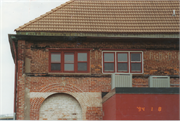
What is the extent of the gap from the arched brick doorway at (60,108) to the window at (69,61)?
1.62m

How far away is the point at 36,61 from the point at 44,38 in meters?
1.48

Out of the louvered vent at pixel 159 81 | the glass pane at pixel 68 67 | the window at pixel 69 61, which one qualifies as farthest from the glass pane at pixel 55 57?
the louvered vent at pixel 159 81

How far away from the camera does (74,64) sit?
2217cm

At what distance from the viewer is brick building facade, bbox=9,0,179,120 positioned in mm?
21391

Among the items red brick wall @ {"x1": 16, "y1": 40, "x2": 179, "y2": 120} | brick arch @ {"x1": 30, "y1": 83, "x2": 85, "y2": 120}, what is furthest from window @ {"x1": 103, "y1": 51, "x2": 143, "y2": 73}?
brick arch @ {"x1": 30, "y1": 83, "x2": 85, "y2": 120}

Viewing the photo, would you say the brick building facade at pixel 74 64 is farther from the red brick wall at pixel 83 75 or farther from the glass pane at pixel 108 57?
the glass pane at pixel 108 57

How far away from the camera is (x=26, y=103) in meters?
21.1

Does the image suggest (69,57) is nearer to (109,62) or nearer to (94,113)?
(109,62)

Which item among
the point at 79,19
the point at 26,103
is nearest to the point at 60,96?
the point at 26,103

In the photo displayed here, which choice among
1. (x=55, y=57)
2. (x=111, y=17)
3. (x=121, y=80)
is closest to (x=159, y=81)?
(x=121, y=80)

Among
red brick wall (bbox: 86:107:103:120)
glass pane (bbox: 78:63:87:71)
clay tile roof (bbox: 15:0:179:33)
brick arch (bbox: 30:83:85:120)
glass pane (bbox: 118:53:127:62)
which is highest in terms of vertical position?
clay tile roof (bbox: 15:0:179:33)

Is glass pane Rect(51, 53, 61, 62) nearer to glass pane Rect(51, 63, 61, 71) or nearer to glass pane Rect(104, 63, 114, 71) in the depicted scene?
glass pane Rect(51, 63, 61, 71)

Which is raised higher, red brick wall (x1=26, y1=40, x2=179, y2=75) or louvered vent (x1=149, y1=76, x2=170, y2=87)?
red brick wall (x1=26, y1=40, x2=179, y2=75)

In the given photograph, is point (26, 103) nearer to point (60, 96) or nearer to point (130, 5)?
point (60, 96)
